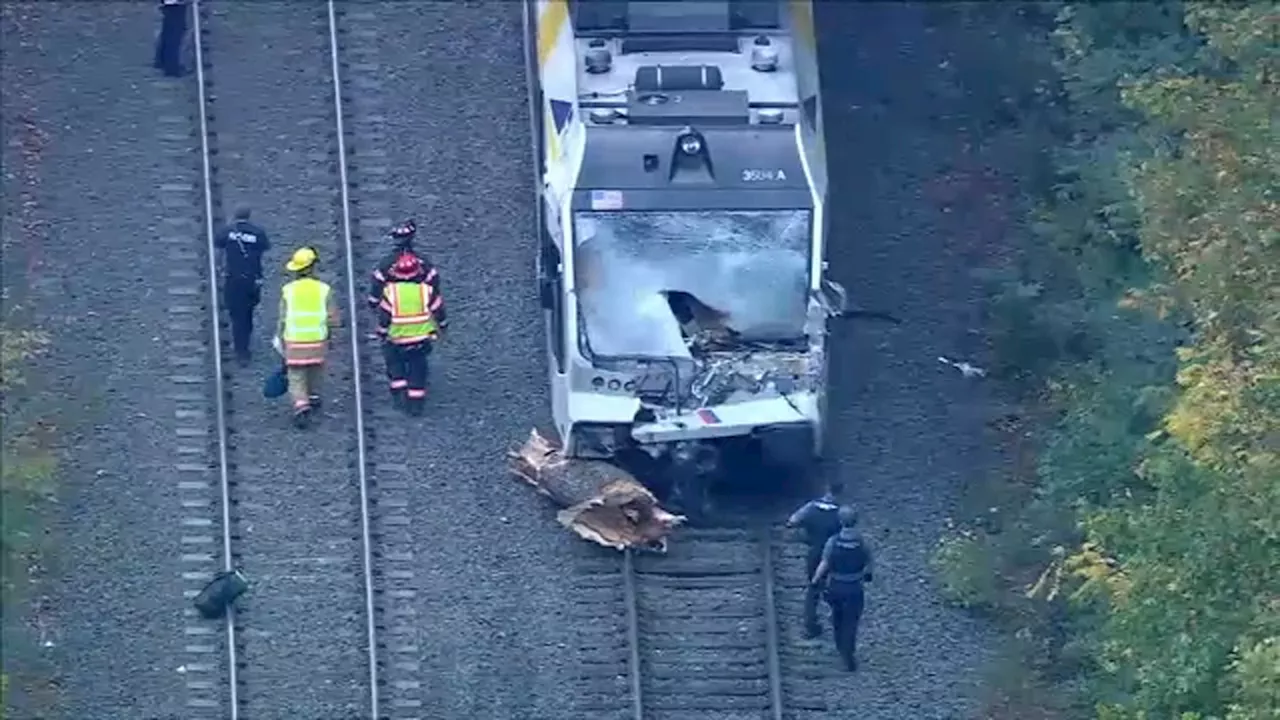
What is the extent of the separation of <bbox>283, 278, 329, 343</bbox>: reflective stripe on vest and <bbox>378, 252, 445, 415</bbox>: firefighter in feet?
1.59

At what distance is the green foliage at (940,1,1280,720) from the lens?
1770 cm

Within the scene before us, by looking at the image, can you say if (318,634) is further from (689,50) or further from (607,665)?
(689,50)

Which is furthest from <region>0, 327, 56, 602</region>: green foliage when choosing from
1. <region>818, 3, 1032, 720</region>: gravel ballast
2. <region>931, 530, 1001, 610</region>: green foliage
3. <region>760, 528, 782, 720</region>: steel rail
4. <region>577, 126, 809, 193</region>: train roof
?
<region>931, 530, 1001, 610</region>: green foliage

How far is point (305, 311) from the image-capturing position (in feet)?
71.3

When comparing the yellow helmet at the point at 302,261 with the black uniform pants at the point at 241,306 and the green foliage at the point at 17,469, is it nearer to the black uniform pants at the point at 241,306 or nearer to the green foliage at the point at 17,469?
the black uniform pants at the point at 241,306

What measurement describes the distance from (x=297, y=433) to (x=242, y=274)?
1.27 metres

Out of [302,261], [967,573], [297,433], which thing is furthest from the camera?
Answer: [297,433]

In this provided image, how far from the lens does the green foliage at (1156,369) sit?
697 inches

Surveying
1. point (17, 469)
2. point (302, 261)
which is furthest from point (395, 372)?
point (17, 469)

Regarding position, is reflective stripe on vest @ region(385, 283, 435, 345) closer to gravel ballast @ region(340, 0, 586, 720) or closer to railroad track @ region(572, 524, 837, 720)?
gravel ballast @ region(340, 0, 586, 720)

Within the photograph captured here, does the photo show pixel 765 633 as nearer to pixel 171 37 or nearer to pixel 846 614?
pixel 846 614

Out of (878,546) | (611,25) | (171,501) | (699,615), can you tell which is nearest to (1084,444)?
(878,546)

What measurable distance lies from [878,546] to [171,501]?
4943mm

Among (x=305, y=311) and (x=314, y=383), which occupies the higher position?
(x=305, y=311)
